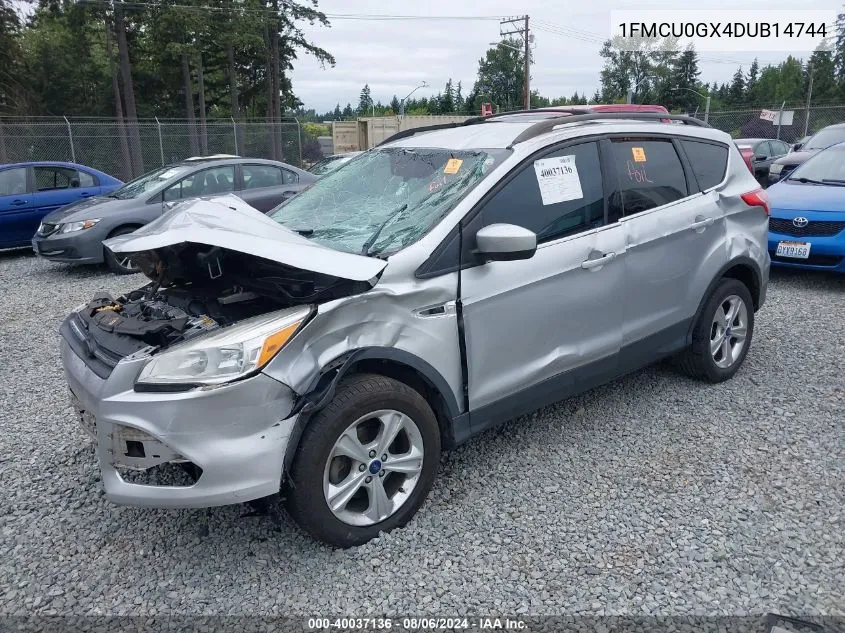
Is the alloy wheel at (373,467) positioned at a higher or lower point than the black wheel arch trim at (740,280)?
lower

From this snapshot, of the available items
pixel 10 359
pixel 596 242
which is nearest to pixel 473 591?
pixel 596 242

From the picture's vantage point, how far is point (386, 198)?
11.8ft

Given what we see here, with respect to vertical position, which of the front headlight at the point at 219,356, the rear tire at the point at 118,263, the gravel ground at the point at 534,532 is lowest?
the gravel ground at the point at 534,532

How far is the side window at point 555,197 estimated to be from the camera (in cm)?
336

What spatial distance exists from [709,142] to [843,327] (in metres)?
2.62

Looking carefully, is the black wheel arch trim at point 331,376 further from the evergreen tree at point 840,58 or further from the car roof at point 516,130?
the evergreen tree at point 840,58

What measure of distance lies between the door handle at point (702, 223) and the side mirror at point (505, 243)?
1726 millimetres

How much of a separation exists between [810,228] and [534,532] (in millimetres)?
6013

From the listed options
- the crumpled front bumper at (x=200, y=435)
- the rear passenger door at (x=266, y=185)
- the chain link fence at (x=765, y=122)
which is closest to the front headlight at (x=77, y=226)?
the rear passenger door at (x=266, y=185)

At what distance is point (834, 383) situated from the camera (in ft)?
15.4

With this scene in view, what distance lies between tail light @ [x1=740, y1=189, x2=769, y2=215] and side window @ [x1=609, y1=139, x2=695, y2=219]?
2.08 feet

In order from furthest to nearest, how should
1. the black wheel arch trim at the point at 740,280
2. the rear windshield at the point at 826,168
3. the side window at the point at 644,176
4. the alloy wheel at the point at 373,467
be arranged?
the rear windshield at the point at 826,168
the black wheel arch trim at the point at 740,280
the side window at the point at 644,176
the alloy wheel at the point at 373,467

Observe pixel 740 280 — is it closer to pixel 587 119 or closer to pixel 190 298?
pixel 587 119

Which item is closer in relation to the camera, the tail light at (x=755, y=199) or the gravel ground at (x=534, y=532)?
the gravel ground at (x=534, y=532)
